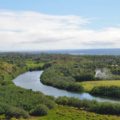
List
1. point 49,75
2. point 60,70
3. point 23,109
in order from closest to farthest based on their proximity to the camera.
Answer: point 23,109
point 49,75
point 60,70

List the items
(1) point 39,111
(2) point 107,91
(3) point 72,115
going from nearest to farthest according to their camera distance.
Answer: (3) point 72,115 < (1) point 39,111 < (2) point 107,91

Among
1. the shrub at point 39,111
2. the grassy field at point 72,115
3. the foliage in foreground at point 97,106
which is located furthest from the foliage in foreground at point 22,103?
Answer: the foliage in foreground at point 97,106

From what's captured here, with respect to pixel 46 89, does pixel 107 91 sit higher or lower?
higher

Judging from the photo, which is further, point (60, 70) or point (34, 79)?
point (60, 70)

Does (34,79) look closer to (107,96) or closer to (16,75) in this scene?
(16,75)

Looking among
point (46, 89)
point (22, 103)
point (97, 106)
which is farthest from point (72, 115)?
point (46, 89)

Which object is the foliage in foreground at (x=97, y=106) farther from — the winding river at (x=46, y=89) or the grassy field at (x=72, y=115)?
the winding river at (x=46, y=89)

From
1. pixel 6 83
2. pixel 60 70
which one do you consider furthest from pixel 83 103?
pixel 60 70

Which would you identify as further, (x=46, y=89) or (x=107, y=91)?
(x=46, y=89)

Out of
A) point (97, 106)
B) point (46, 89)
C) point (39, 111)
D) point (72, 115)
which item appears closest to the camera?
point (72, 115)

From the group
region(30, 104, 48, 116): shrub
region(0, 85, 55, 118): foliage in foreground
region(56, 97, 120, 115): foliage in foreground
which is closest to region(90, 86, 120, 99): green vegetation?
region(56, 97, 120, 115): foliage in foreground

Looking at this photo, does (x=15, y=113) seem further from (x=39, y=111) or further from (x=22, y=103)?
(x=22, y=103)
